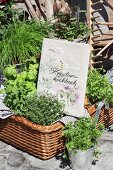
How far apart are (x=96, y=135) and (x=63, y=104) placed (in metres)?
0.48

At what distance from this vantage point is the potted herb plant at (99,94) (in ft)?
12.0

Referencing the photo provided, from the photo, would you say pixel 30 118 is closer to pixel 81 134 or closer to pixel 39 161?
pixel 39 161

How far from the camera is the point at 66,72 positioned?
3.56 metres

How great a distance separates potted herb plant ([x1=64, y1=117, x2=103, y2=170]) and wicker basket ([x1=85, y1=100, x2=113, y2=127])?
28cm

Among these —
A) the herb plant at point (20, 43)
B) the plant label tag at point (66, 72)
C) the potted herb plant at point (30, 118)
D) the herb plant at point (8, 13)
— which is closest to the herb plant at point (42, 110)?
the potted herb plant at point (30, 118)

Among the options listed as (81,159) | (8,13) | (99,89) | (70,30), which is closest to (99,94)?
(99,89)

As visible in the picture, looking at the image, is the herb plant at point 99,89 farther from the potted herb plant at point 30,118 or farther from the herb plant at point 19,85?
the herb plant at point 19,85

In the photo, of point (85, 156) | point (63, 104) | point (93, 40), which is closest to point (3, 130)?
point (63, 104)

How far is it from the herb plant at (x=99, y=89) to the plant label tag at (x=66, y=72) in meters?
0.26

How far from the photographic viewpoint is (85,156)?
3201 millimetres

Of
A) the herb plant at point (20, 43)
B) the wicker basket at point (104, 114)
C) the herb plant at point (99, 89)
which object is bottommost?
the wicker basket at point (104, 114)

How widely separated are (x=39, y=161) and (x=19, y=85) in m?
0.69

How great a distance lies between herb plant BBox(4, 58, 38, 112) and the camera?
355 centimetres

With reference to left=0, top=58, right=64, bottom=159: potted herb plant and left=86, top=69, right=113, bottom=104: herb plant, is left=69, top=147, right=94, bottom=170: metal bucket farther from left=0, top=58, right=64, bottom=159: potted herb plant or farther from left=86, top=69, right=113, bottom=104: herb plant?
left=86, top=69, right=113, bottom=104: herb plant
